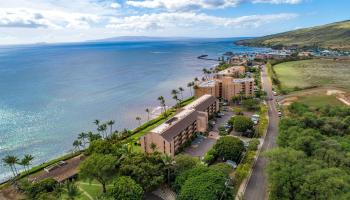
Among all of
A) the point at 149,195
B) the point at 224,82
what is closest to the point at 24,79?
the point at 224,82

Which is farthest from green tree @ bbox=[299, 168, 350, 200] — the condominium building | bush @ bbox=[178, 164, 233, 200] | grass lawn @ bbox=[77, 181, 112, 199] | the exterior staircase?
the condominium building

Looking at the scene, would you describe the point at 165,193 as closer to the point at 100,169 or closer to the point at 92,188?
the point at 100,169

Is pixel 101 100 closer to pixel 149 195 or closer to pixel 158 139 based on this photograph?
pixel 158 139

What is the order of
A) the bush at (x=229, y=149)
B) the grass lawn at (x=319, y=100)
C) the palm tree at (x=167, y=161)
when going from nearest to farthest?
the palm tree at (x=167, y=161) → the bush at (x=229, y=149) → the grass lawn at (x=319, y=100)

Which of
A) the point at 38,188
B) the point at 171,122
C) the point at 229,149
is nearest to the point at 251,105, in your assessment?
the point at 171,122

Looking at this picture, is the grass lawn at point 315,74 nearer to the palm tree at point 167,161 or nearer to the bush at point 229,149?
the bush at point 229,149

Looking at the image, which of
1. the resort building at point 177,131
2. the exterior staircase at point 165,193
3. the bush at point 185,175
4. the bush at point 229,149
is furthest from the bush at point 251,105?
the exterior staircase at point 165,193
